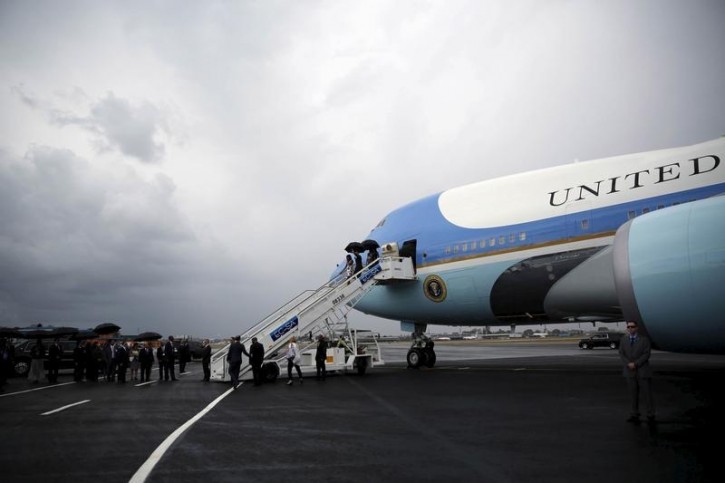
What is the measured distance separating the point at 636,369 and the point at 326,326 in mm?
13784

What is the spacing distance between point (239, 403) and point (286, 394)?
6.62 ft

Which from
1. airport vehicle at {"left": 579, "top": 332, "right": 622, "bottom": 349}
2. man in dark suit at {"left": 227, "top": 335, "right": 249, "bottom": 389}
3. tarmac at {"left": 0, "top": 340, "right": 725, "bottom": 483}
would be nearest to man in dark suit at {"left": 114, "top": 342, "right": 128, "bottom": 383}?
man in dark suit at {"left": 227, "top": 335, "right": 249, "bottom": 389}

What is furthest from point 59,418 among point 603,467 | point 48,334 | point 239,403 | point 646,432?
point 48,334

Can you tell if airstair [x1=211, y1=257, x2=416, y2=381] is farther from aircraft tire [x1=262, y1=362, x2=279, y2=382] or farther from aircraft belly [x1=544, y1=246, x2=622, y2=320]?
aircraft belly [x1=544, y1=246, x2=622, y2=320]

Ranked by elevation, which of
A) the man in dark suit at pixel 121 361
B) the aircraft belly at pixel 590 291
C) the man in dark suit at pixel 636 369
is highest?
the aircraft belly at pixel 590 291

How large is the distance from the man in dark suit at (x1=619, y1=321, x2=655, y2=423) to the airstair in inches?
475

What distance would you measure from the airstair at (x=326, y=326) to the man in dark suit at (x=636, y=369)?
12.1m

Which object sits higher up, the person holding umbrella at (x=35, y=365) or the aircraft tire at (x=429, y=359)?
the person holding umbrella at (x=35, y=365)

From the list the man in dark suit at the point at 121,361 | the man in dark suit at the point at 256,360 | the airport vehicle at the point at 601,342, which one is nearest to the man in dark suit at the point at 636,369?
the man in dark suit at the point at 256,360

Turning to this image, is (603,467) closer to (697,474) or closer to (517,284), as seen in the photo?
(697,474)

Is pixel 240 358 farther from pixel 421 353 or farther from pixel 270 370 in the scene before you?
pixel 421 353

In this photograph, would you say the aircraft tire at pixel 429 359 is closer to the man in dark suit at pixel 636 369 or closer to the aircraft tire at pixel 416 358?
the aircraft tire at pixel 416 358

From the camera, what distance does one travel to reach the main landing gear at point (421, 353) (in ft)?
72.6

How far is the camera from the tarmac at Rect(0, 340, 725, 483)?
5.47 m
